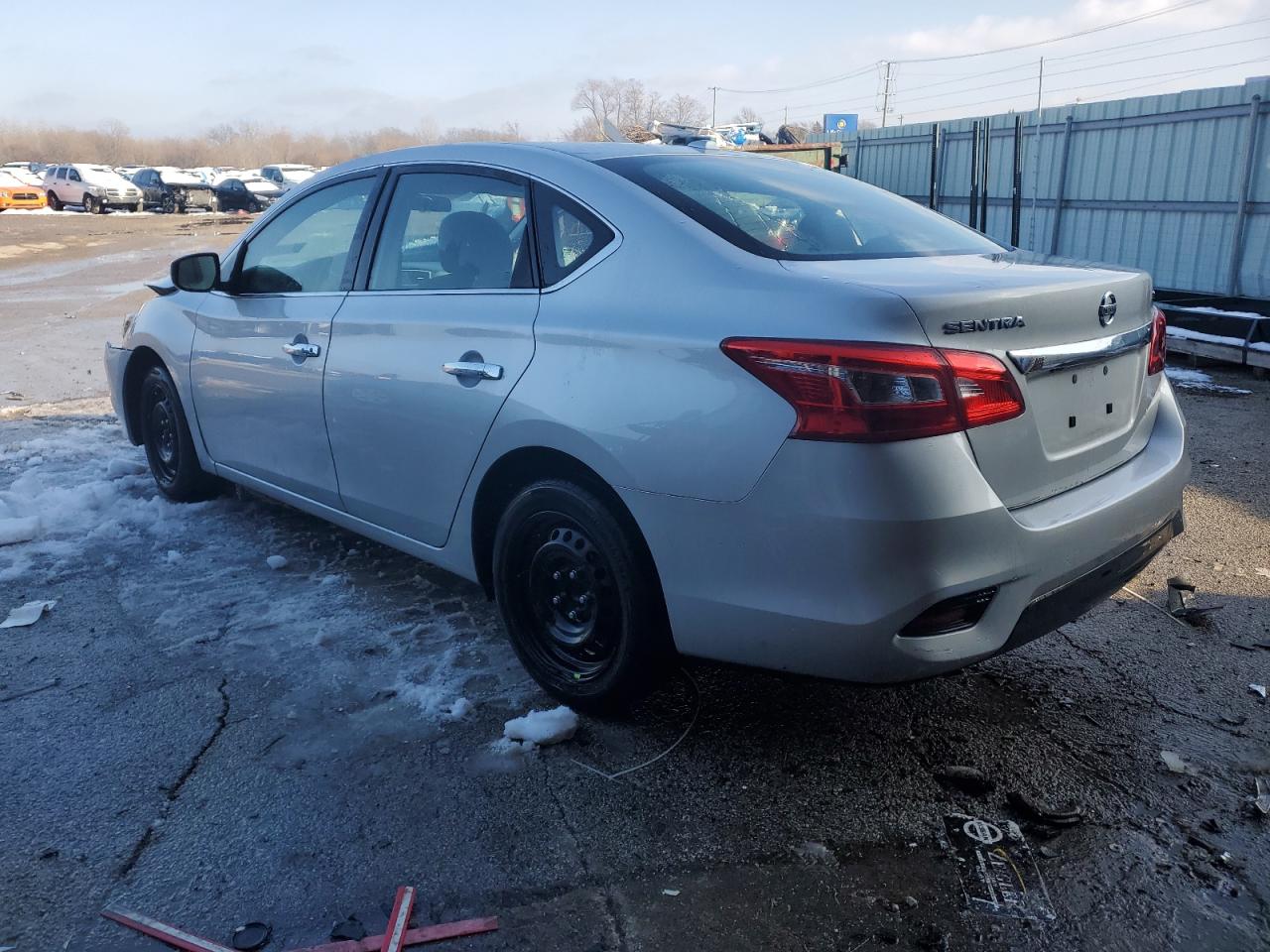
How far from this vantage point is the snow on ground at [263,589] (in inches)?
141

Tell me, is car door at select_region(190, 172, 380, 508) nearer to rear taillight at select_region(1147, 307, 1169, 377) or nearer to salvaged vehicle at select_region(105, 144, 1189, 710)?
salvaged vehicle at select_region(105, 144, 1189, 710)

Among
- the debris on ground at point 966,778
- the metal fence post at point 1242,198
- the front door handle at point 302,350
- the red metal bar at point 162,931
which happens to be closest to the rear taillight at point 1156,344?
the debris on ground at point 966,778

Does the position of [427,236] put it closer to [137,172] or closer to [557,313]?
[557,313]

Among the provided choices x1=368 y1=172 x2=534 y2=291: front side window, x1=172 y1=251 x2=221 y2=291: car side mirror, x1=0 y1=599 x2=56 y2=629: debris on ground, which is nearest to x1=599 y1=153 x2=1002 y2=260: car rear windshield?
x1=368 y1=172 x2=534 y2=291: front side window

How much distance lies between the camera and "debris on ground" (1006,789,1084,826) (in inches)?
107

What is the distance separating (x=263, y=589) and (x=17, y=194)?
142ft

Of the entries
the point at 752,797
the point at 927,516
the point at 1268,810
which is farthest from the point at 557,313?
the point at 1268,810

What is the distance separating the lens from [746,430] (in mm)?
2525

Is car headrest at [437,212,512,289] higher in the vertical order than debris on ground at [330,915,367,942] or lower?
higher

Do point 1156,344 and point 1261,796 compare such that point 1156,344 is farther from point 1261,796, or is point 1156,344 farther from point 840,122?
point 840,122

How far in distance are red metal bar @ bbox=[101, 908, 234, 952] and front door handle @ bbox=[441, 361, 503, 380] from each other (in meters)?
1.66

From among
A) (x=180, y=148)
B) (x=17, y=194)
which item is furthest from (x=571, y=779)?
(x=180, y=148)

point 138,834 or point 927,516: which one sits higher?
point 927,516

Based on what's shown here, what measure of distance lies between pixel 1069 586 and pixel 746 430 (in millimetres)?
977
